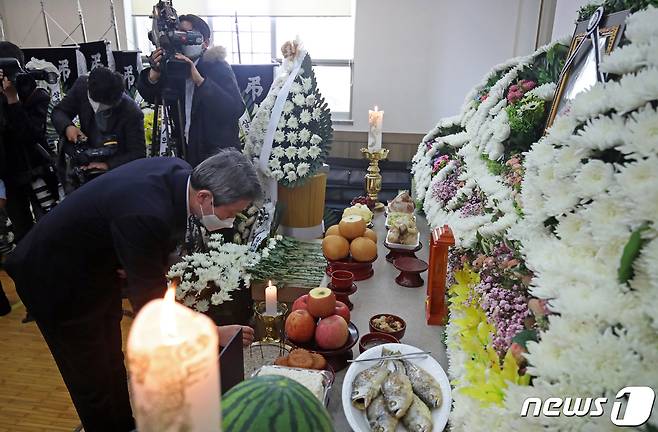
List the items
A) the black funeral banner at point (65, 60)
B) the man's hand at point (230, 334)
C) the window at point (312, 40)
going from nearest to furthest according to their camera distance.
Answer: the man's hand at point (230, 334)
the black funeral banner at point (65, 60)
the window at point (312, 40)

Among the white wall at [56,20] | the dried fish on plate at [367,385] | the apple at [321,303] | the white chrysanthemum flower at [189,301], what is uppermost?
the white wall at [56,20]

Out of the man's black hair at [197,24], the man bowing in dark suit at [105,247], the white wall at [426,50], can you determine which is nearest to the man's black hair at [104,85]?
the man's black hair at [197,24]

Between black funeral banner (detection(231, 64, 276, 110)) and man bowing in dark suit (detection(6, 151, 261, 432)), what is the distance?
200 centimetres

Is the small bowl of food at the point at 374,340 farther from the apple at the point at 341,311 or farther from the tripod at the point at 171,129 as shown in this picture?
Answer: the tripod at the point at 171,129

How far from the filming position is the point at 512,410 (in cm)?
70

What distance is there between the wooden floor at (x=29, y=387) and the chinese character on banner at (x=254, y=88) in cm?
179

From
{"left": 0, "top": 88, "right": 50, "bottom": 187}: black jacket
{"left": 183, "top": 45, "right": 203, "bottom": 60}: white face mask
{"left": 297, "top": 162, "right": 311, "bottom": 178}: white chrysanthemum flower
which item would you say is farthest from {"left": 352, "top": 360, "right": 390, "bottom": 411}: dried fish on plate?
{"left": 0, "top": 88, "right": 50, "bottom": 187}: black jacket

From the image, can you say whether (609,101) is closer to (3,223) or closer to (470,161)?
(470,161)

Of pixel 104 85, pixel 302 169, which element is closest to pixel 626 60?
pixel 302 169

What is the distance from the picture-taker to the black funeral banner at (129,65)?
13.9ft

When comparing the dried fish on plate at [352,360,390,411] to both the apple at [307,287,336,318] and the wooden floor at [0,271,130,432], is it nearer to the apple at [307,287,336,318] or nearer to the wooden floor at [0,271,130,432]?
the apple at [307,287,336,318]

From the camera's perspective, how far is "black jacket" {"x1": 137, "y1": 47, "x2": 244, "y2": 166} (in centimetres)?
240

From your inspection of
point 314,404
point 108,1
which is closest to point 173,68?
point 314,404

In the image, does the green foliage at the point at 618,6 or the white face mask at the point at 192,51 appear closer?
the green foliage at the point at 618,6
